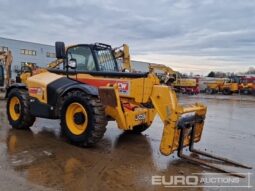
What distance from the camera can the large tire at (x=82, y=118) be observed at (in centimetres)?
695

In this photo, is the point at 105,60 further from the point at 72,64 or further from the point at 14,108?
the point at 14,108

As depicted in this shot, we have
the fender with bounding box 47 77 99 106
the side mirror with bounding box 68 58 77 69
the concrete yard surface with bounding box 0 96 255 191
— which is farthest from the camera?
the side mirror with bounding box 68 58 77 69

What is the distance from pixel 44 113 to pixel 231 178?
Answer: 479 cm

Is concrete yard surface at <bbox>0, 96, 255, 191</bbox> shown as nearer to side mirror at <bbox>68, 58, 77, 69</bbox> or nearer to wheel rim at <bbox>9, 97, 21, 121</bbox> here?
wheel rim at <bbox>9, 97, 21, 121</bbox>

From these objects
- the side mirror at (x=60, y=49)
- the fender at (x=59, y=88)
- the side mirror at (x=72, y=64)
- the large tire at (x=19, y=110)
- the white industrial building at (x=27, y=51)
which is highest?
the white industrial building at (x=27, y=51)

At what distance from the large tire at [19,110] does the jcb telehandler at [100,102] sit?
3 centimetres

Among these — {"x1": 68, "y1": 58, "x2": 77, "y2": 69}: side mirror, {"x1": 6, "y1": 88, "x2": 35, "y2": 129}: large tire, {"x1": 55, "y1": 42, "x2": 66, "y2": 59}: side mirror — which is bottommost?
{"x1": 6, "y1": 88, "x2": 35, "y2": 129}: large tire

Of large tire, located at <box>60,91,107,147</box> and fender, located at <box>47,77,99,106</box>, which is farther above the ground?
fender, located at <box>47,77,99,106</box>

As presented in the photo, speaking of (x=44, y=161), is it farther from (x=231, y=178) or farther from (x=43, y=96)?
(x=231, y=178)

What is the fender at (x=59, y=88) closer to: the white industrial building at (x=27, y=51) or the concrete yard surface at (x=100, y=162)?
the concrete yard surface at (x=100, y=162)

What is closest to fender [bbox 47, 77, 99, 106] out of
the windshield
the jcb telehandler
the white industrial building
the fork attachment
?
the jcb telehandler

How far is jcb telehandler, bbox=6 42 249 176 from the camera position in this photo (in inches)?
258

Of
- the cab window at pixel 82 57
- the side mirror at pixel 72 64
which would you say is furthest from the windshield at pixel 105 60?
the side mirror at pixel 72 64

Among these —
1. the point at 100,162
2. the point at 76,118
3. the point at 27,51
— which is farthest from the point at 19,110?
the point at 27,51
